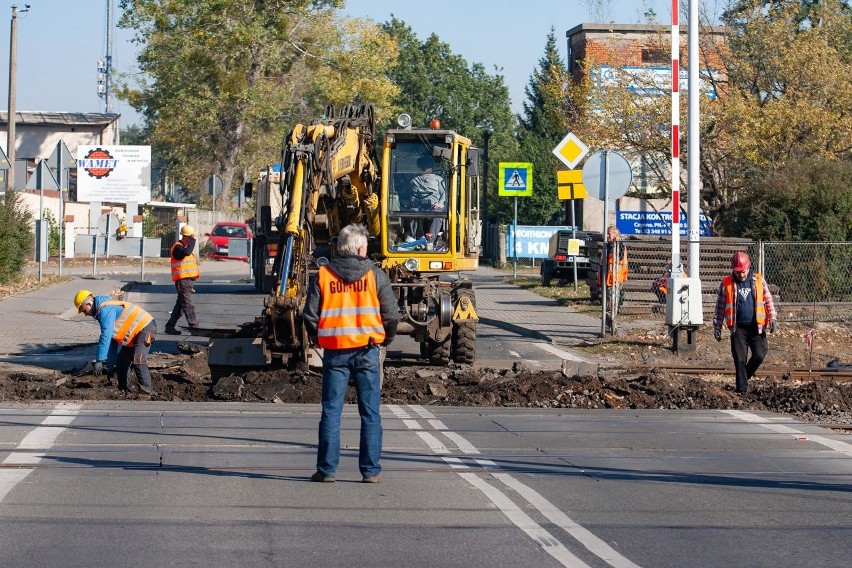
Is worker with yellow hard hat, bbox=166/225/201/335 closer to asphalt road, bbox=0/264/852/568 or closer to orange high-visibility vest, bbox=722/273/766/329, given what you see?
asphalt road, bbox=0/264/852/568

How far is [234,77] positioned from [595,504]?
47.4m

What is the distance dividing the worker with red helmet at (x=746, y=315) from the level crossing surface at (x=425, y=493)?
7.67 ft

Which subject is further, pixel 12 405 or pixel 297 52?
pixel 297 52

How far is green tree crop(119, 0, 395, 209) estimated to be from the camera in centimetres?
5119

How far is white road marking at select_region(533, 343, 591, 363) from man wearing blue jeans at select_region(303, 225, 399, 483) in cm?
947

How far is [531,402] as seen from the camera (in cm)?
1318

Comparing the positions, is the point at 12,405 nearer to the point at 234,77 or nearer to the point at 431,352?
the point at 431,352

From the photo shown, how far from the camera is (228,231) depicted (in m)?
47.9

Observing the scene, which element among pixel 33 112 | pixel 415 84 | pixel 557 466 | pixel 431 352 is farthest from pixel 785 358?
pixel 415 84

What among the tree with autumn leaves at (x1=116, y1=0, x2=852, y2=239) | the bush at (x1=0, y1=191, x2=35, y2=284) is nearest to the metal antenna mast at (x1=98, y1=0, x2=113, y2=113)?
the tree with autumn leaves at (x1=116, y1=0, x2=852, y2=239)

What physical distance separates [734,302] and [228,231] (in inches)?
1413

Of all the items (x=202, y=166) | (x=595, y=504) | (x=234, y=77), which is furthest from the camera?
(x=202, y=166)

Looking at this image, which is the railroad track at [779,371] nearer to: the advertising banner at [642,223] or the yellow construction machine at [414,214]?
the yellow construction machine at [414,214]

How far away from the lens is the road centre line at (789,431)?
10.1 meters
